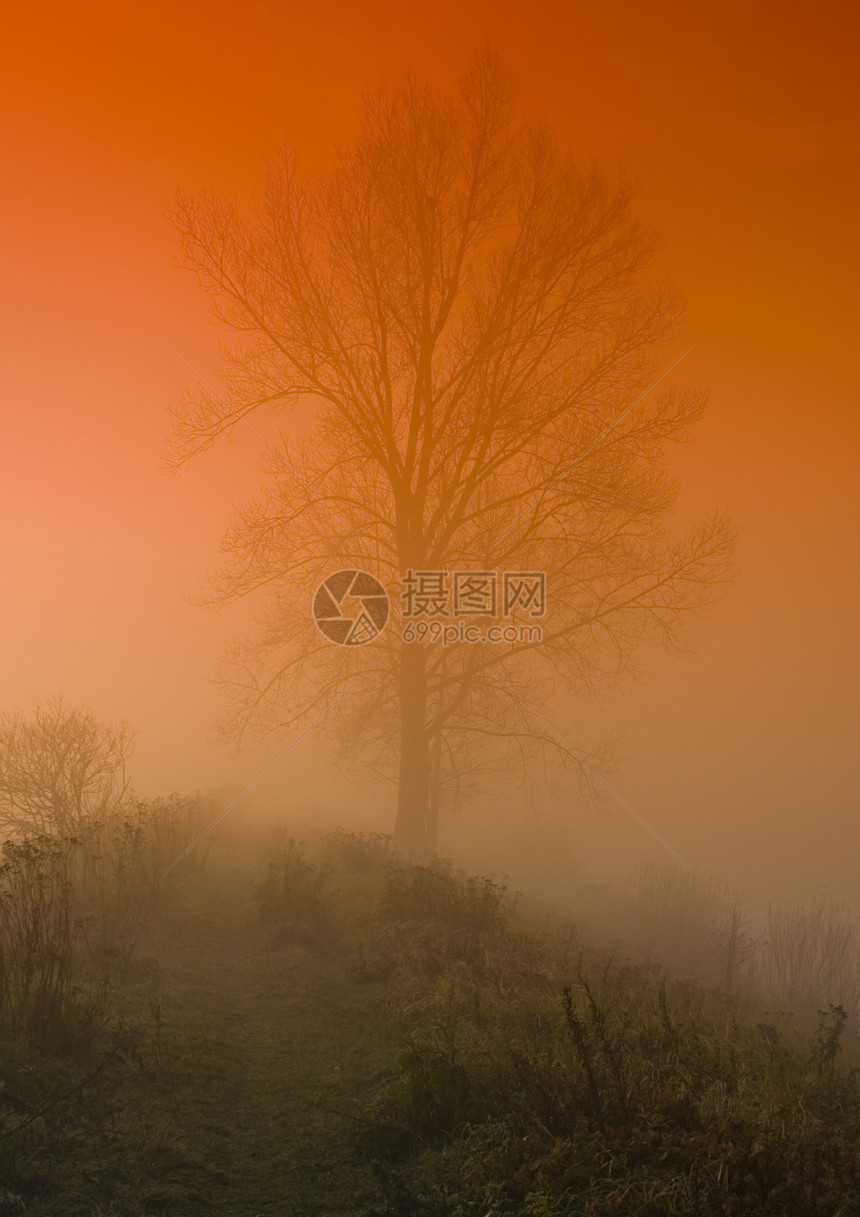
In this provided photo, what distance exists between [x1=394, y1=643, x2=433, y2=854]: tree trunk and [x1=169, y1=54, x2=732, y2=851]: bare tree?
3cm

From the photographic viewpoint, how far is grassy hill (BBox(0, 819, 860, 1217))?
3.24 meters

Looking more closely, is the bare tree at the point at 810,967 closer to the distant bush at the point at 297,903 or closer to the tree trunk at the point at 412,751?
the tree trunk at the point at 412,751

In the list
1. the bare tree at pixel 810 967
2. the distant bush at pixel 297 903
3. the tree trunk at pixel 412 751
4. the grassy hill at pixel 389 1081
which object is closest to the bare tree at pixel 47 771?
the tree trunk at pixel 412 751

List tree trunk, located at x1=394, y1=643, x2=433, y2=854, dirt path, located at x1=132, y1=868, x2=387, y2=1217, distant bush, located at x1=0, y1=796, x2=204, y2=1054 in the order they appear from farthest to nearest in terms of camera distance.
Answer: tree trunk, located at x1=394, y1=643, x2=433, y2=854, distant bush, located at x1=0, y1=796, x2=204, y2=1054, dirt path, located at x1=132, y1=868, x2=387, y2=1217

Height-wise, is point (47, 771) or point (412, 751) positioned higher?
point (412, 751)

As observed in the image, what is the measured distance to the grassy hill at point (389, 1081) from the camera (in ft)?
10.6

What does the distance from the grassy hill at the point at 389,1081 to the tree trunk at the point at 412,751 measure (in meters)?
4.77

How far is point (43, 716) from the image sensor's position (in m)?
13.9

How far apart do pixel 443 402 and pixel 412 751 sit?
Result: 244 inches

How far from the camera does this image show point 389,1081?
4727mm

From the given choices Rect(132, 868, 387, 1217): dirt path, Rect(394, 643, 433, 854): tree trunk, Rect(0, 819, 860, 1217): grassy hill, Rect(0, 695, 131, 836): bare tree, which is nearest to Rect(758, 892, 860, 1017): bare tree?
Rect(0, 819, 860, 1217): grassy hill

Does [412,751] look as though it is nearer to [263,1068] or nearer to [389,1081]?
[263,1068]

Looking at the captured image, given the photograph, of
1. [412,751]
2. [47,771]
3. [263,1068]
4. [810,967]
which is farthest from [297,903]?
[810,967]

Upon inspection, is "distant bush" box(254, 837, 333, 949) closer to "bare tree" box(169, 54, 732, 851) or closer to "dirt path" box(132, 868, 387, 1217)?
"dirt path" box(132, 868, 387, 1217)
